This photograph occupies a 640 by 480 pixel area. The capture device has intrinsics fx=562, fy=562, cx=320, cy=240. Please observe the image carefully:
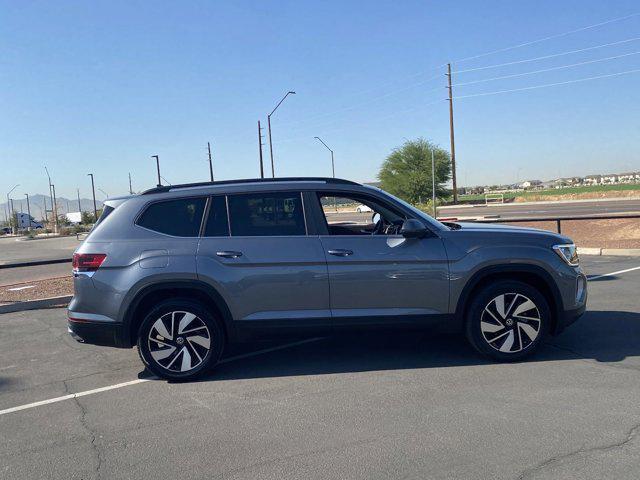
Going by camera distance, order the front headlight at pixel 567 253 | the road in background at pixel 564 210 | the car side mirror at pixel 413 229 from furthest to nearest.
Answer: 1. the road in background at pixel 564 210
2. the front headlight at pixel 567 253
3. the car side mirror at pixel 413 229

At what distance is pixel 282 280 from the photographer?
5328 millimetres

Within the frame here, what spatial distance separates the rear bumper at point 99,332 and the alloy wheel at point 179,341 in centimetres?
31

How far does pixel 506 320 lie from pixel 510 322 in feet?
0.14

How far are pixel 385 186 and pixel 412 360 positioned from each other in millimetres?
54557

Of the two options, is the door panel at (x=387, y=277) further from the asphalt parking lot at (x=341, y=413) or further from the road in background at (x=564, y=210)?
the road in background at (x=564, y=210)

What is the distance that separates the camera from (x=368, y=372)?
544cm

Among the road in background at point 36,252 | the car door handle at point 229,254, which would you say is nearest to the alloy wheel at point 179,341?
the car door handle at point 229,254

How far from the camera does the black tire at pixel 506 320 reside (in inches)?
215

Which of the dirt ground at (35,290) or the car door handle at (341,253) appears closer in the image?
the car door handle at (341,253)

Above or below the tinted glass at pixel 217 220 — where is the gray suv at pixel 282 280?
below

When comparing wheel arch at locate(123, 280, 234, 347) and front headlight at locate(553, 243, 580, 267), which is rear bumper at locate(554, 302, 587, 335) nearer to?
front headlight at locate(553, 243, 580, 267)

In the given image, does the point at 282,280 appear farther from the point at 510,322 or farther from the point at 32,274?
the point at 32,274

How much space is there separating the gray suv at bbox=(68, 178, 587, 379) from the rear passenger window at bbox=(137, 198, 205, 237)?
A: 0.03 ft

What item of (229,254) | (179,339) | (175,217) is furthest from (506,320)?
(175,217)
